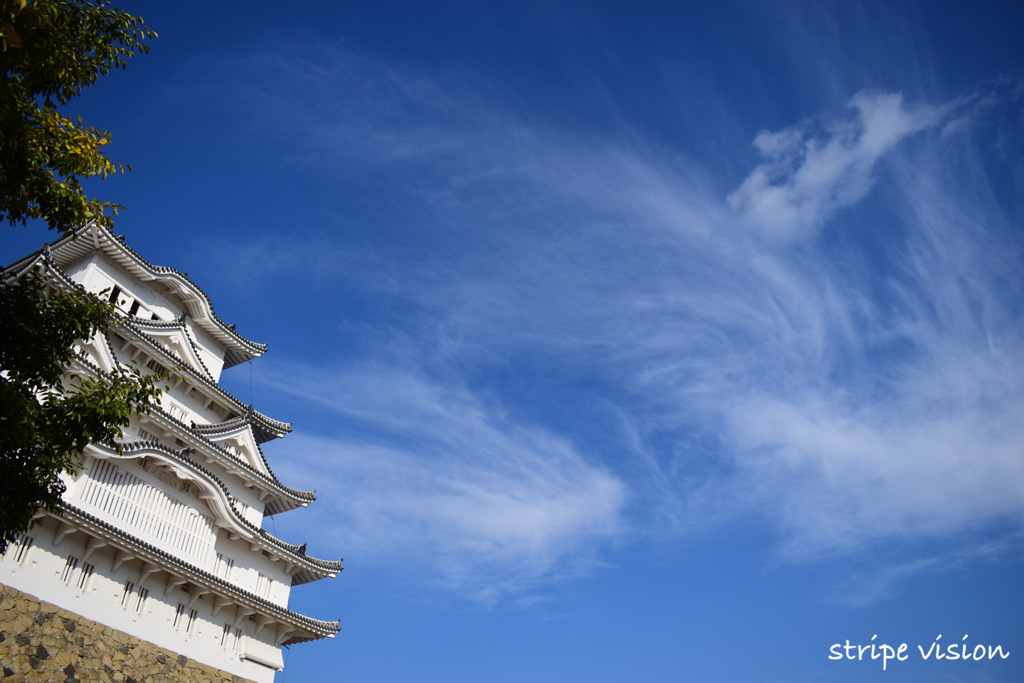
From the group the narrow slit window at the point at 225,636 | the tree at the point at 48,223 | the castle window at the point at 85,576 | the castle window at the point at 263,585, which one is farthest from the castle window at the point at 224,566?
the tree at the point at 48,223

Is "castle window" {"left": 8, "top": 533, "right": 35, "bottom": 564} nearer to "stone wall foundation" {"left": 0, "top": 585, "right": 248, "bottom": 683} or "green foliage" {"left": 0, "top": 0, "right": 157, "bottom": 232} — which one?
"stone wall foundation" {"left": 0, "top": 585, "right": 248, "bottom": 683}

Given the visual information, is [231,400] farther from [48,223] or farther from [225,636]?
[48,223]

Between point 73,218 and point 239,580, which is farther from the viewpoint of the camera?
point 239,580

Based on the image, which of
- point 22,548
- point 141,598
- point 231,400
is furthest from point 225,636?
point 231,400

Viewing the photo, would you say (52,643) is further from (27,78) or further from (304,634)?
(27,78)

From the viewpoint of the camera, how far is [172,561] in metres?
20.1

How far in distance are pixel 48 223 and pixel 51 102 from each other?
160 centimetres

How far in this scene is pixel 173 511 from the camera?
22234mm

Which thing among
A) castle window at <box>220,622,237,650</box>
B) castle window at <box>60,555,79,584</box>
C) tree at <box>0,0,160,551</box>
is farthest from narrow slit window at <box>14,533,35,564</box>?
tree at <box>0,0,160,551</box>

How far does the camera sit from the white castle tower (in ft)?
61.2

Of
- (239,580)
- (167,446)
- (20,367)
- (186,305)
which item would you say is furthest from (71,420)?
(186,305)

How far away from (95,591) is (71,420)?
1286 centimetres

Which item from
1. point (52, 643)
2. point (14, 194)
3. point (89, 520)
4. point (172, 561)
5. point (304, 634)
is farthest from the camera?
point (304, 634)

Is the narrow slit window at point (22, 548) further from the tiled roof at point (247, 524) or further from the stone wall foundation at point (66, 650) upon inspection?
the tiled roof at point (247, 524)
